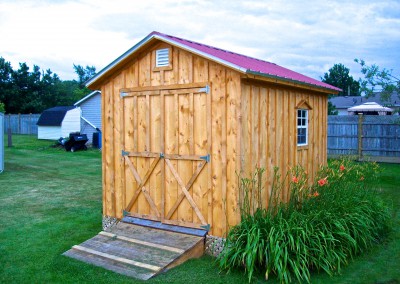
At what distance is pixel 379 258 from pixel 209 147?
290cm

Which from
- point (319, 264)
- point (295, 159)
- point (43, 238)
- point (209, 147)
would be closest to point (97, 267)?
point (43, 238)

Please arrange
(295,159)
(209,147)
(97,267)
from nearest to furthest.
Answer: (97,267), (209,147), (295,159)

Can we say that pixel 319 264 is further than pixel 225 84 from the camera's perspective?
No

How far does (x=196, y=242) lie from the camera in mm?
6074

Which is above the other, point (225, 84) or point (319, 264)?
point (225, 84)

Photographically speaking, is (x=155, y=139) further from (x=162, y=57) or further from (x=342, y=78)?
(x=342, y=78)

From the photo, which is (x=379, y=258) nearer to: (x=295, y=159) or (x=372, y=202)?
(x=372, y=202)

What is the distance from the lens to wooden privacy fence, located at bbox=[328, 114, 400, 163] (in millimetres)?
15570

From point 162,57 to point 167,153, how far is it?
5.05 feet

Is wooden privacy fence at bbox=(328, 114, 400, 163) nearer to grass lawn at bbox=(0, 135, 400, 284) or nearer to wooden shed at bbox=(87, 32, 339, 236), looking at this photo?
grass lawn at bbox=(0, 135, 400, 284)

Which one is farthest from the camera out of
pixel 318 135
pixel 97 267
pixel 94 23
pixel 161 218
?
pixel 94 23

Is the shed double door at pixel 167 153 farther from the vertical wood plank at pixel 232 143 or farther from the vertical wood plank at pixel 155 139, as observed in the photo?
the vertical wood plank at pixel 232 143

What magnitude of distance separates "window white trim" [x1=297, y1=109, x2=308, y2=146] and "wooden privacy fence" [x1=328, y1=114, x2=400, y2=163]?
26.3ft

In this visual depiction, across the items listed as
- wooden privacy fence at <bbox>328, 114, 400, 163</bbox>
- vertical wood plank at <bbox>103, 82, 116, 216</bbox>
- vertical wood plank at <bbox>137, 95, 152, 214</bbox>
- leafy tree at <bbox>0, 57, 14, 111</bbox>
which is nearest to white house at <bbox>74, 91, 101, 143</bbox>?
wooden privacy fence at <bbox>328, 114, 400, 163</bbox>
